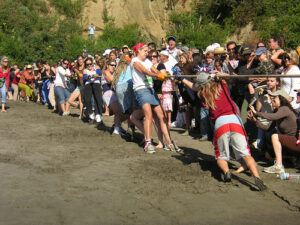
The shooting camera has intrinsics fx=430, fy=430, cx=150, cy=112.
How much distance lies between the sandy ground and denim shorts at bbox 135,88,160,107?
3.27 feet

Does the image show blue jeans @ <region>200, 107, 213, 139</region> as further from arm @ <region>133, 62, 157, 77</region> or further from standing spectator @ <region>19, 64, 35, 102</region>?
standing spectator @ <region>19, 64, 35, 102</region>

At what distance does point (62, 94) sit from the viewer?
47.5 feet

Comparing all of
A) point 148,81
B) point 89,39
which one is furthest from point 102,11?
point 148,81

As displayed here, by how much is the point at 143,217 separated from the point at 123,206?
410 millimetres

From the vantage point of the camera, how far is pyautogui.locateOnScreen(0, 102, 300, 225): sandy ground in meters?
4.75

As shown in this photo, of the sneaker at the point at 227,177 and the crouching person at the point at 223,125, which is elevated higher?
the crouching person at the point at 223,125

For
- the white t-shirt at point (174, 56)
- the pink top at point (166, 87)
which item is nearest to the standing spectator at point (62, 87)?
the white t-shirt at point (174, 56)

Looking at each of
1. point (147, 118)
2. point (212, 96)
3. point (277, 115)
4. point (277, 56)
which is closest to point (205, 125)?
point (147, 118)

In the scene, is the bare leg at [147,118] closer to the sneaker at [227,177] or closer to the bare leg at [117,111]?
the bare leg at [117,111]

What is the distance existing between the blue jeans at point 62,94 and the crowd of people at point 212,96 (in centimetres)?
107

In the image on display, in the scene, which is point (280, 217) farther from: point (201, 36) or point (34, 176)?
point (201, 36)

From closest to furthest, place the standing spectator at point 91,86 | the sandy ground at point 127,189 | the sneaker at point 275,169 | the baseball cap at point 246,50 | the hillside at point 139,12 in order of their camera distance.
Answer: the sandy ground at point 127,189, the sneaker at point 275,169, the baseball cap at point 246,50, the standing spectator at point 91,86, the hillside at point 139,12

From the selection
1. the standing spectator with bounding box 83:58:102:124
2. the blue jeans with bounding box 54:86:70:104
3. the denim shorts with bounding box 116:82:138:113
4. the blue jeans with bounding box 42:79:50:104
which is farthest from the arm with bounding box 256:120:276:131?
the blue jeans with bounding box 42:79:50:104

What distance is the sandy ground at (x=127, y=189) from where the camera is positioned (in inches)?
187
